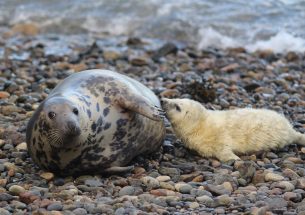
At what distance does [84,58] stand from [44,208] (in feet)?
17.9

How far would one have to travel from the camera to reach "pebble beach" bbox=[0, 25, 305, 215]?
4.39 metres

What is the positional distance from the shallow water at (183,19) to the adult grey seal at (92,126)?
554cm

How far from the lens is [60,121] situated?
15.1ft

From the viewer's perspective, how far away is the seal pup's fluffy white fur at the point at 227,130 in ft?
18.1

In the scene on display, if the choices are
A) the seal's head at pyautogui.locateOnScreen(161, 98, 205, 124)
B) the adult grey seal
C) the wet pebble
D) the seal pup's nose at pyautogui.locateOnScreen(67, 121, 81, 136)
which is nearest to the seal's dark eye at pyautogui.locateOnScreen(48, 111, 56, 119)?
the adult grey seal

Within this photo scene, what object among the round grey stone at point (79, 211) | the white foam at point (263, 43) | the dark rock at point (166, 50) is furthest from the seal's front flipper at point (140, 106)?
the white foam at point (263, 43)

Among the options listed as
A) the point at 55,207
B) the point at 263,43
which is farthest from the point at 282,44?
the point at 55,207

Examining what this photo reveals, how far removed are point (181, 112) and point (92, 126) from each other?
1070 millimetres

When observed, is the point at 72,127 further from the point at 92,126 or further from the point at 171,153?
the point at 171,153

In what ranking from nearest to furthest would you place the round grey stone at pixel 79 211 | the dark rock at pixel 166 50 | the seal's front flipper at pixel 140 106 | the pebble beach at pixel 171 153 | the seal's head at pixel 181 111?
the round grey stone at pixel 79 211 < the pebble beach at pixel 171 153 < the seal's front flipper at pixel 140 106 < the seal's head at pixel 181 111 < the dark rock at pixel 166 50

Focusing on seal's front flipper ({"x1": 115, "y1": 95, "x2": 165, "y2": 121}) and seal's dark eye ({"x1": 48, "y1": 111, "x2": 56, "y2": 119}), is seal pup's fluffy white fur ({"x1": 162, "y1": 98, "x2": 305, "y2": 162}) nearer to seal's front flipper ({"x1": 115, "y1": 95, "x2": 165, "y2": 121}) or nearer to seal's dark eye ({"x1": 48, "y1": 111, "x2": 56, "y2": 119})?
seal's front flipper ({"x1": 115, "y1": 95, "x2": 165, "y2": 121})

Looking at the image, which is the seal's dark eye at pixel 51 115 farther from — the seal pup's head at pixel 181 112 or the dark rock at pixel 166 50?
the dark rock at pixel 166 50

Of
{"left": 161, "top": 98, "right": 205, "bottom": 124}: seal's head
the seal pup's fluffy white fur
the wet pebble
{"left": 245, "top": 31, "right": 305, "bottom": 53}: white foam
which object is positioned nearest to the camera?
the wet pebble

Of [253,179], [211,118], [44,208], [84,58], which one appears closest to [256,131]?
[211,118]
